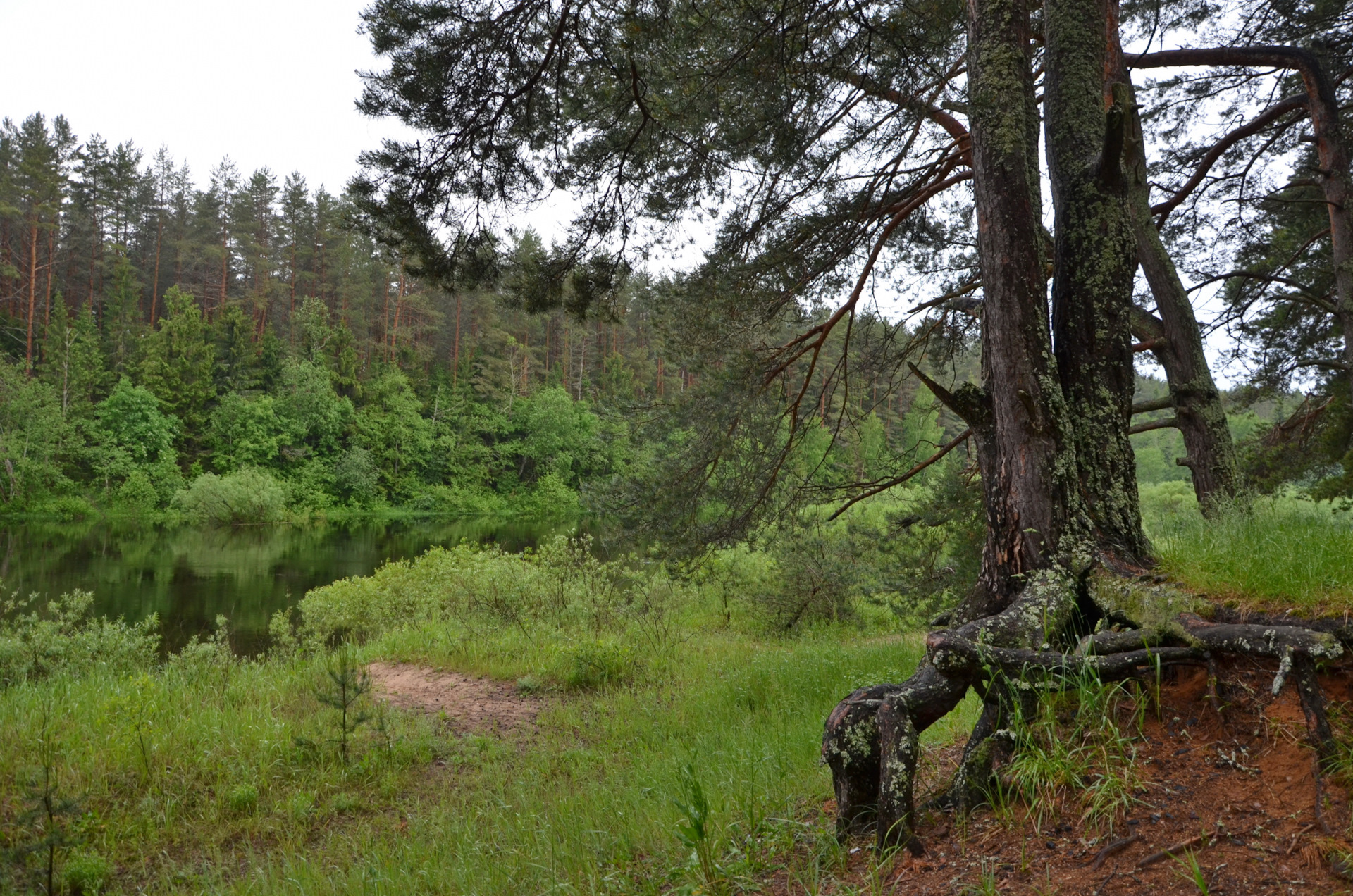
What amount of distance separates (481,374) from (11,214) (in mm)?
22790

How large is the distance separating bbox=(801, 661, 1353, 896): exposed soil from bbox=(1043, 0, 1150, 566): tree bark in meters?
0.94

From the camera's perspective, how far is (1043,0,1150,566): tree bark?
3.49 m

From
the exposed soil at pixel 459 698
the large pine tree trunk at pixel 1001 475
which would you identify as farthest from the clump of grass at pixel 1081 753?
the exposed soil at pixel 459 698

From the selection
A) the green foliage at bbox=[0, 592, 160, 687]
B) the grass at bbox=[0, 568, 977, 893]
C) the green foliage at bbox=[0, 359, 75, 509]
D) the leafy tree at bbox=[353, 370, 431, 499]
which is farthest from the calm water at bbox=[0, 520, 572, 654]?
the leafy tree at bbox=[353, 370, 431, 499]

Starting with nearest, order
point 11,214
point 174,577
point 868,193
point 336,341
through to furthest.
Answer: point 868,193 → point 174,577 → point 11,214 → point 336,341

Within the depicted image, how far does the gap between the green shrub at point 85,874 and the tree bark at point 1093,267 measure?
→ 18.9ft

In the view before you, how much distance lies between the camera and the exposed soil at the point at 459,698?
7142 mm

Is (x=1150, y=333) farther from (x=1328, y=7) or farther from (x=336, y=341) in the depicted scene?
(x=336, y=341)

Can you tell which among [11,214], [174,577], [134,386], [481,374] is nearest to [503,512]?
[481,374]

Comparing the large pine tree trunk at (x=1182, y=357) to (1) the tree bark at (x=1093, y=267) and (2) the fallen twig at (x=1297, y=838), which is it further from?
(2) the fallen twig at (x=1297, y=838)

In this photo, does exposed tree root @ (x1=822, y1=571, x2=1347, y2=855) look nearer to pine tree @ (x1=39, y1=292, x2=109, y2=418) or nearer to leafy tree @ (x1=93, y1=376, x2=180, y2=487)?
leafy tree @ (x1=93, y1=376, x2=180, y2=487)

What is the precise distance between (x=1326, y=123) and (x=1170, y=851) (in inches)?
271

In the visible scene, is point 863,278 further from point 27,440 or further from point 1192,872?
point 27,440

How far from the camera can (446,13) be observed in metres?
4.33
